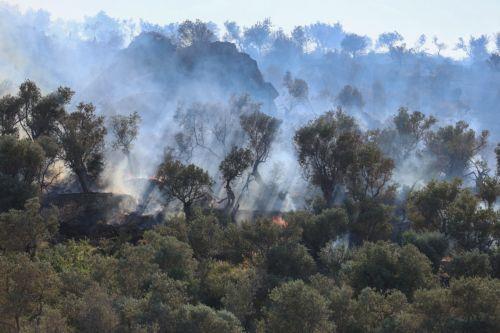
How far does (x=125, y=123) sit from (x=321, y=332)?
45.1 m

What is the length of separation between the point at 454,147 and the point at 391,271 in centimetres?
3779

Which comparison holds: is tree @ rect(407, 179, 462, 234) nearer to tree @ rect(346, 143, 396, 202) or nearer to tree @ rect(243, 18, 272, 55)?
tree @ rect(346, 143, 396, 202)

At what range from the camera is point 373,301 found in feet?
73.8

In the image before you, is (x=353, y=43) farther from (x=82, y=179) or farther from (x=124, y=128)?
(x=82, y=179)

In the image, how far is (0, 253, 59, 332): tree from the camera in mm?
18375

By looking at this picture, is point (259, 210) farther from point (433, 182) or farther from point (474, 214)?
point (474, 214)

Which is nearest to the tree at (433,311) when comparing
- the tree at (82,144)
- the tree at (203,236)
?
the tree at (203,236)

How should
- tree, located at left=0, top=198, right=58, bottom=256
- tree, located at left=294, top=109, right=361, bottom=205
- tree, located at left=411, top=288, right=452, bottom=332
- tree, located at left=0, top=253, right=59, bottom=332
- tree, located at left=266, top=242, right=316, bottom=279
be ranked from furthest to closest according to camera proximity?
tree, located at left=294, top=109, right=361, bottom=205 < tree, located at left=266, top=242, right=316, bottom=279 < tree, located at left=0, top=198, right=58, bottom=256 < tree, located at left=411, top=288, right=452, bottom=332 < tree, located at left=0, top=253, right=59, bottom=332

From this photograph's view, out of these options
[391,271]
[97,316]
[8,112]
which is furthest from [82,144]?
[391,271]

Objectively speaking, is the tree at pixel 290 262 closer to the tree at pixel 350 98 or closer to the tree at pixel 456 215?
the tree at pixel 456 215

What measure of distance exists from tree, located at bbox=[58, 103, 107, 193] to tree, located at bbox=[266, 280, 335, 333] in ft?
110

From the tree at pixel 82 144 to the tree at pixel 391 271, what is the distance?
1210 inches

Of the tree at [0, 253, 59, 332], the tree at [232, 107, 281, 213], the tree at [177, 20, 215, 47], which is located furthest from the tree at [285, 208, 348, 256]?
the tree at [177, 20, 215, 47]

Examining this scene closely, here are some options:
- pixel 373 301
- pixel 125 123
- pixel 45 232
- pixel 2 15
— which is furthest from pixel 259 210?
pixel 2 15
